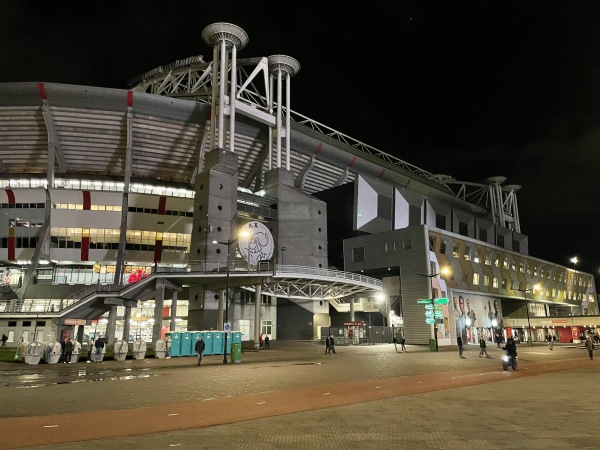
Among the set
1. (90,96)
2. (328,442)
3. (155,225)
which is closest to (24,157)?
(90,96)

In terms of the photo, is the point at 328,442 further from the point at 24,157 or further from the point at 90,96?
the point at 24,157

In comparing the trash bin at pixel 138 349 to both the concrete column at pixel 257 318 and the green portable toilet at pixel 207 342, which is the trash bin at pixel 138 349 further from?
the concrete column at pixel 257 318

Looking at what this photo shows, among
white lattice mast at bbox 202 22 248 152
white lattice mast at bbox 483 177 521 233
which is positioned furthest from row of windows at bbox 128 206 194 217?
white lattice mast at bbox 483 177 521 233

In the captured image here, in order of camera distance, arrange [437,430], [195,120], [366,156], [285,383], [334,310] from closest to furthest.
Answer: [437,430] → [285,383] → [195,120] → [334,310] → [366,156]

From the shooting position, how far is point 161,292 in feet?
137

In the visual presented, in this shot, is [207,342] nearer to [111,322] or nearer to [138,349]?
[138,349]

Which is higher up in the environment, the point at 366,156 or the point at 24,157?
the point at 366,156

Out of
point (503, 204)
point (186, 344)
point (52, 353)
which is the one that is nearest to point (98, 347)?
point (52, 353)

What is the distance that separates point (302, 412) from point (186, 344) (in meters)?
23.4

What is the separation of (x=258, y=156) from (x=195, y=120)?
12.0m

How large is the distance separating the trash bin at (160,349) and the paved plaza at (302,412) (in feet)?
38.3

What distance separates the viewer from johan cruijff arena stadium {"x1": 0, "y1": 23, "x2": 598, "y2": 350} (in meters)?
Result: 47.1

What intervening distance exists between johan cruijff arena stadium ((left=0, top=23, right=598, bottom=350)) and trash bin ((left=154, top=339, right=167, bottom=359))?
10166 mm

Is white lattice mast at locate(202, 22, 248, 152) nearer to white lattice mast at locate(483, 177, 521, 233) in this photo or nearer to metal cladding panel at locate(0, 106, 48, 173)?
metal cladding panel at locate(0, 106, 48, 173)
